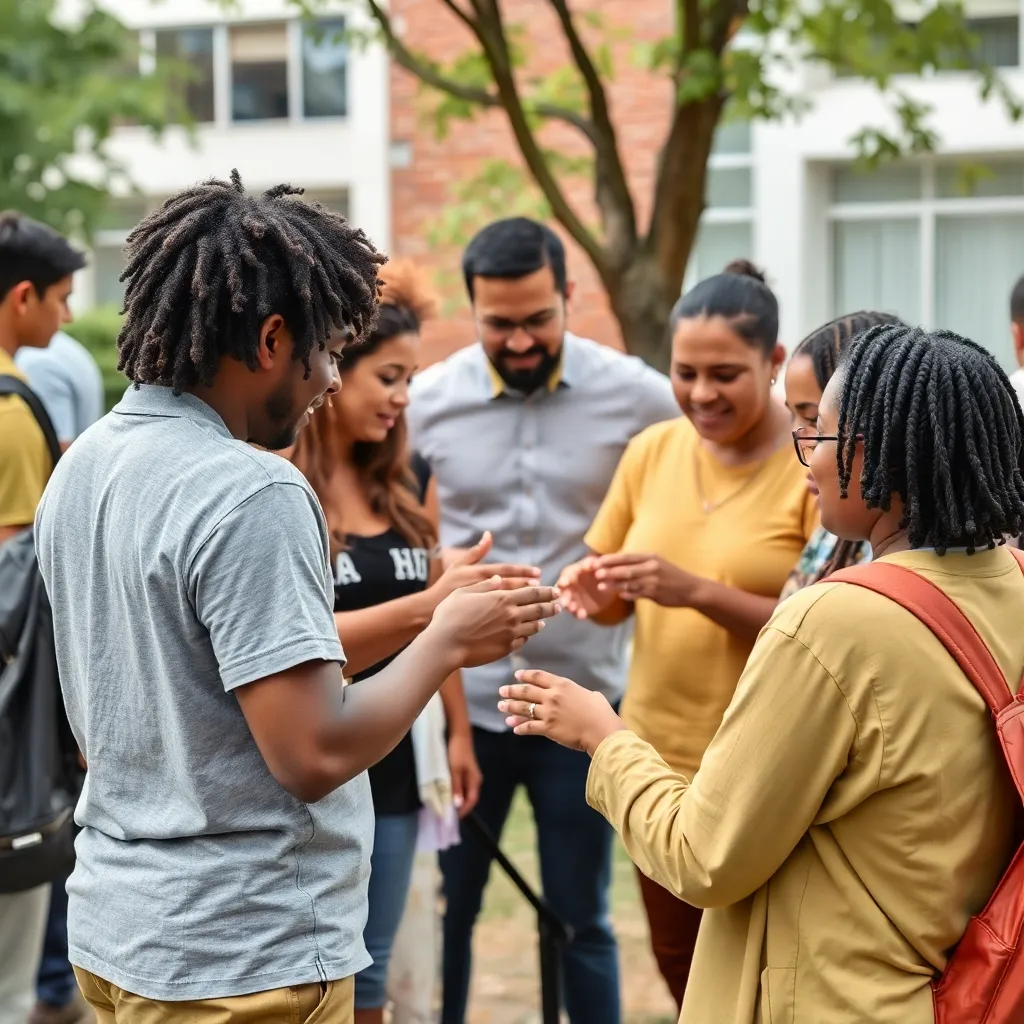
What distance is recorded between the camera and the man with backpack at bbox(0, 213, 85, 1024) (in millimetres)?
3787

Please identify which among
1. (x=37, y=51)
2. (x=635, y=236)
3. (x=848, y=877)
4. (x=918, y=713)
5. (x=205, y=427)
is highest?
(x=37, y=51)

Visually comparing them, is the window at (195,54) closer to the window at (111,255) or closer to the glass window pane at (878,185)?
the window at (111,255)

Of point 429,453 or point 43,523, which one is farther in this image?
point 429,453

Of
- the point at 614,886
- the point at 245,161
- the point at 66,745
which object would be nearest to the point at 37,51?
the point at 245,161

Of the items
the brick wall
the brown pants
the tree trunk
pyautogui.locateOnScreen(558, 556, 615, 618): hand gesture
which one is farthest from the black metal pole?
the brick wall

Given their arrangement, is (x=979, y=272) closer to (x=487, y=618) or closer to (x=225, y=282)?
(x=487, y=618)

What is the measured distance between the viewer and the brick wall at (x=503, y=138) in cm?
1609

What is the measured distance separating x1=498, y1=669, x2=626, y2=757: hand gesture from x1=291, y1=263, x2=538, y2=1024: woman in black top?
1.09 meters

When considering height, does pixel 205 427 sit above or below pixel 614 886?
above

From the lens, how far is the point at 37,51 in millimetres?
14250

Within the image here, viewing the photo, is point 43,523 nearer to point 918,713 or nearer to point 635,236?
point 918,713

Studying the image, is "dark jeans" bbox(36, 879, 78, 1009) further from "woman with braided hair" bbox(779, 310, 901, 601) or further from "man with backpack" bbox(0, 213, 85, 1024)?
"woman with braided hair" bbox(779, 310, 901, 601)

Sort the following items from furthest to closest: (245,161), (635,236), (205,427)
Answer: (245,161) → (635,236) → (205,427)

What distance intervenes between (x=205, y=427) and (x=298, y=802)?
0.55 metres
